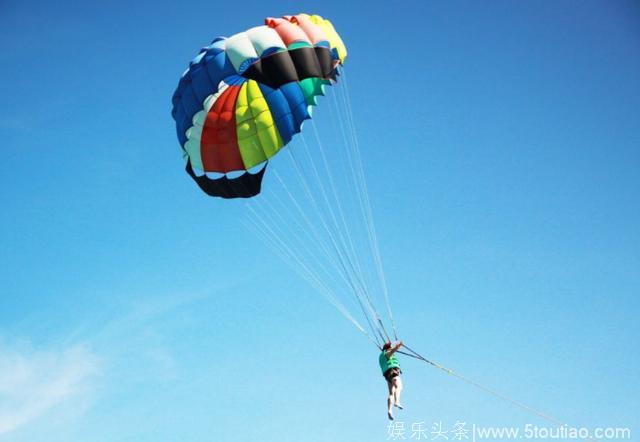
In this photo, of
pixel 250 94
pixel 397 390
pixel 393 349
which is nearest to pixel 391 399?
pixel 397 390

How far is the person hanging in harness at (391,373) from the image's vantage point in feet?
40.6

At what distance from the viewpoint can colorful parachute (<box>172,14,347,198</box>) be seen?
43.8ft

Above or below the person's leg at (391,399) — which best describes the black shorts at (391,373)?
above

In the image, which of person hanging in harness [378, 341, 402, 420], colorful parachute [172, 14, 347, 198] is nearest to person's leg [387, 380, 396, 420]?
person hanging in harness [378, 341, 402, 420]

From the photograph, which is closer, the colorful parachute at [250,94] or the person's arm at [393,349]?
the person's arm at [393,349]

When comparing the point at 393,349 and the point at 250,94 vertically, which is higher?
the point at 250,94

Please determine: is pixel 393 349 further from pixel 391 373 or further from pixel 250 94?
pixel 250 94

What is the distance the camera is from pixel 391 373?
12.5 metres

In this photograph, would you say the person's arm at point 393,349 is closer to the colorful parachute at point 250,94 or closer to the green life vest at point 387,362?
the green life vest at point 387,362

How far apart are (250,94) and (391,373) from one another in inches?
253

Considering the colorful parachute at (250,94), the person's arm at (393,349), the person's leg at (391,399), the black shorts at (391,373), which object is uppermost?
the colorful parachute at (250,94)

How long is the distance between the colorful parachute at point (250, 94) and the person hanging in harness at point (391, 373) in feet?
15.5

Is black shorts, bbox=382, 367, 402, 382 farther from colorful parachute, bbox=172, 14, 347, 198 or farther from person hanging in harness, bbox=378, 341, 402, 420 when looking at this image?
colorful parachute, bbox=172, 14, 347, 198

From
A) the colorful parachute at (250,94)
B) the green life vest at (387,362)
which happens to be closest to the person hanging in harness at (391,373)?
the green life vest at (387,362)
